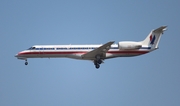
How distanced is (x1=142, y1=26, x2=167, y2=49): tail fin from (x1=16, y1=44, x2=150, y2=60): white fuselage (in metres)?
0.95

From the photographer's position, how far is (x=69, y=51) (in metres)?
30.9

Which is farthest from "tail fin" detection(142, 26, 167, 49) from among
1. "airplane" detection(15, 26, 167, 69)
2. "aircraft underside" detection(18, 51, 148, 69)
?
"aircraft underside" detection(18, 51, 148, 69)

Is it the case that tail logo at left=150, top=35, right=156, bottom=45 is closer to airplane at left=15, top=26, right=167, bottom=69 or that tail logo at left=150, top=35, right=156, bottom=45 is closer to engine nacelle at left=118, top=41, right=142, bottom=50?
airplane at left=15, top=26, right=167, bottom=69

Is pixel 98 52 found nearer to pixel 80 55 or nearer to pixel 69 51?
pixel 80 55

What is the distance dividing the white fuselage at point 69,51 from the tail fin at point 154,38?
3.12 ft

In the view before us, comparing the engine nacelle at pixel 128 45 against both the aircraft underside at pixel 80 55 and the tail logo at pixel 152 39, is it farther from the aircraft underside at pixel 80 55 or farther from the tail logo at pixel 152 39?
the tail logo at pixel 152 39

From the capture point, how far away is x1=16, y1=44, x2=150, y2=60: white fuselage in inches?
1217

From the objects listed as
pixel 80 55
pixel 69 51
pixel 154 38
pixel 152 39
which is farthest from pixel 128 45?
pixel 69 51

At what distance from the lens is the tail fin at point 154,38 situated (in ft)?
105

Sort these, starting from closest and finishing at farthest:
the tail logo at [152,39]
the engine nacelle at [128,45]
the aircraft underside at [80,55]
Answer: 1. the engine nacelle at [128,45]
2. the aircraft underside at [80,55]
3. the tail logo at [152,39]

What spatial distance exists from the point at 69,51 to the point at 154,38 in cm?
1139

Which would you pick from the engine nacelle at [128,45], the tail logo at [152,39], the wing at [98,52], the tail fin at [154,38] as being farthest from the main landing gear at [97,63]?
the tail logo at [152,39]

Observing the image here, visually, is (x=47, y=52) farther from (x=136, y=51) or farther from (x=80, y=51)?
(x=136, y=51)

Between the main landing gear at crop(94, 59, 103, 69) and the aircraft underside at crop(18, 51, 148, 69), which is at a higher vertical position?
the aircraft underside at crop(18, 51, 148, 69)
